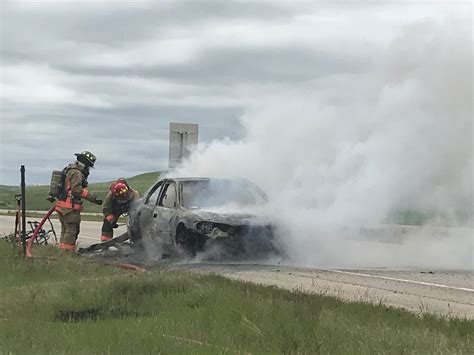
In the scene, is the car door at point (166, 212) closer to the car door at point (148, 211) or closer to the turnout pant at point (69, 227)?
the car door at point (148, 211)

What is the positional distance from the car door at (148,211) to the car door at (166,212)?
0.54 ft

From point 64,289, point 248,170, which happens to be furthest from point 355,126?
point 64,289

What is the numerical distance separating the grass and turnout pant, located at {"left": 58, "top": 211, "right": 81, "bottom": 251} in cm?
437

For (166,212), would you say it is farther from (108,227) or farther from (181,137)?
(181,137)

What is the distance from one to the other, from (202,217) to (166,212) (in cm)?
124

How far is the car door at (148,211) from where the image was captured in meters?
16.1

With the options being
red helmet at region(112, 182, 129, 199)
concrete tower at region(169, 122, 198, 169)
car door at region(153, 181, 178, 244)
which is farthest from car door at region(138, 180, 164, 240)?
concrete tower at region(169, 122, 198, 169)

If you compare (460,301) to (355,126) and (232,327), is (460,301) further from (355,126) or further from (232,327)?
(355,126)

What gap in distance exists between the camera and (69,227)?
1572cm

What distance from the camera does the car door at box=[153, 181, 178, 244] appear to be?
15.4m

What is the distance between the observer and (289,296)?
9.96m

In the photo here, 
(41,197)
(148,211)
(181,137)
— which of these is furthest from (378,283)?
(41,197)

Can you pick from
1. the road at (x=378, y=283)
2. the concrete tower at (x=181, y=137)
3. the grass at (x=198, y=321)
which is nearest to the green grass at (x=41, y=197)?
the concrete tower at (x=181, y=137)

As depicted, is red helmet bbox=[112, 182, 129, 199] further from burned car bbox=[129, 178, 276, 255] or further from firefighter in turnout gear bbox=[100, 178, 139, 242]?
burned car bbox=[129, 178, 276, 255]
